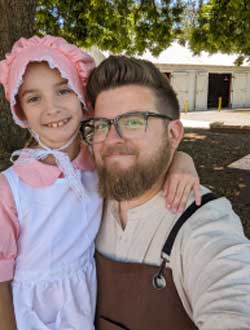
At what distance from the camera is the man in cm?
137

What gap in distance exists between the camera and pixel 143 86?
1.80m

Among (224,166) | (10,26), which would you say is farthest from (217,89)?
(10,26)

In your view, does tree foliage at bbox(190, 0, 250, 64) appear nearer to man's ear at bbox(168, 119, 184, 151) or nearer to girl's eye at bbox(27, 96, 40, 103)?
man's ear at bbox(168, 119, 184, 151)

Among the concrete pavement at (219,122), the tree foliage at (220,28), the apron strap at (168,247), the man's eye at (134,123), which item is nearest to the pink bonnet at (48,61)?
the man's eye at (134,123)

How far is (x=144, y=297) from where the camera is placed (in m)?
1.56

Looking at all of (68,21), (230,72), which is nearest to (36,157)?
(68,21)

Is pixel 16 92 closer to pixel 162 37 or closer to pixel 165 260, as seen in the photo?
pixel 165 260

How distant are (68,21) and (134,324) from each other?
32.0ft

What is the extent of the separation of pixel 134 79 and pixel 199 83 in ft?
90.0

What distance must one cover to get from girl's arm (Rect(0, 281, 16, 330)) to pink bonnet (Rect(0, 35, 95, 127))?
88 centimetres

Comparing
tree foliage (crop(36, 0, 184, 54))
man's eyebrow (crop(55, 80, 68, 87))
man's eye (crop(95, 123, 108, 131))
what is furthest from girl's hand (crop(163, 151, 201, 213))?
tree foliage (crop(36, 0, 184, 54))

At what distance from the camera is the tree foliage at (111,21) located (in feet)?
32.9

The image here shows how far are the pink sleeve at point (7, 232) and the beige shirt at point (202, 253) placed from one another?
403 mm

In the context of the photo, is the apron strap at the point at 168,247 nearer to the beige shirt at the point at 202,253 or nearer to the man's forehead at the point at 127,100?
the beige shirt at the point at 202,253
